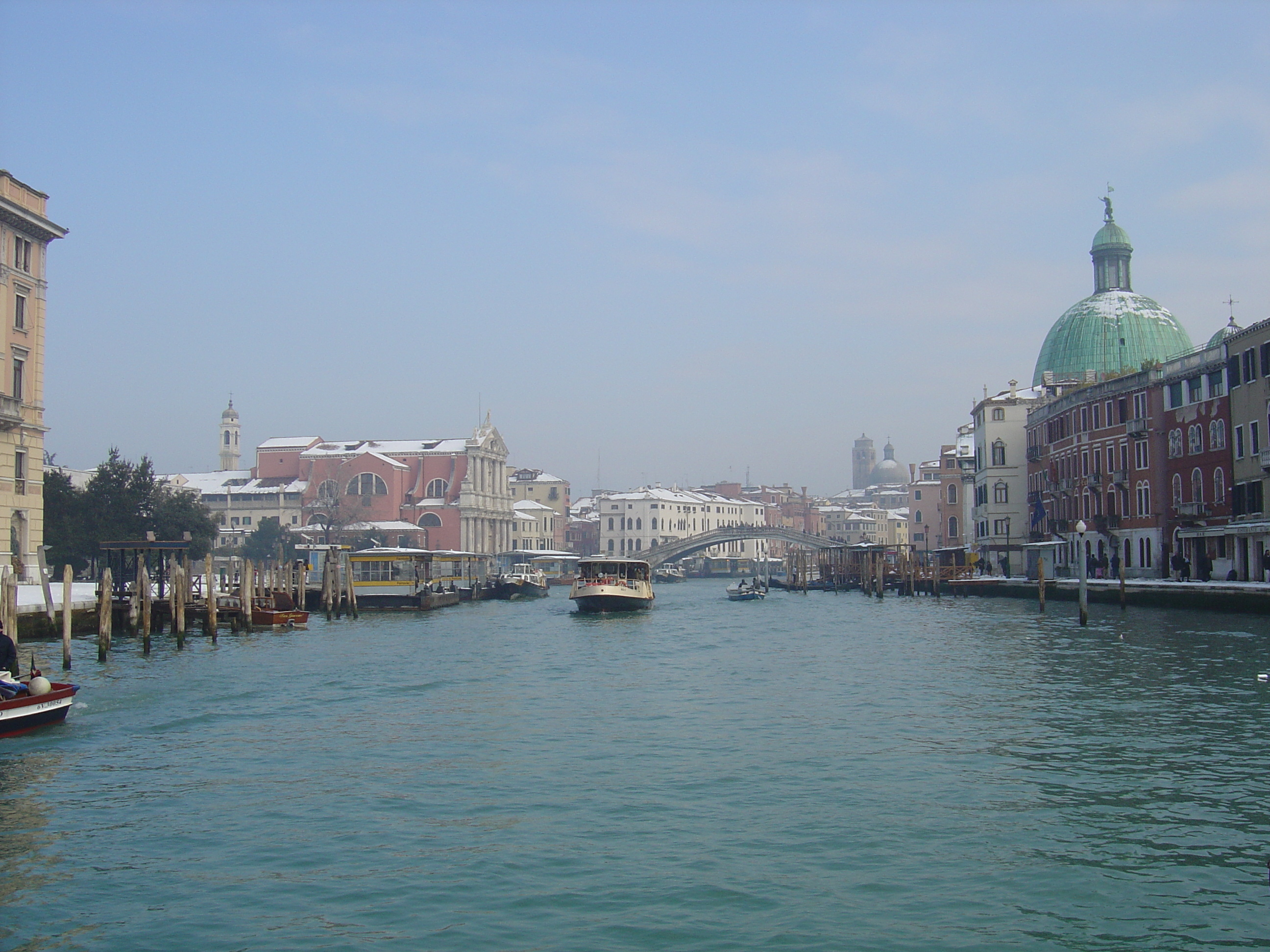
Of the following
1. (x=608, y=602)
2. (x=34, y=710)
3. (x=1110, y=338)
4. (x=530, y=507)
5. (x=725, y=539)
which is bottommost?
(x=34, y=710)

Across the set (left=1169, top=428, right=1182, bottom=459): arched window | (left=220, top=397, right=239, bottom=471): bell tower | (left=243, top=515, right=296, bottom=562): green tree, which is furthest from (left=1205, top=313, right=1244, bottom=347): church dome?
(left=220, top=397, right=239, bottom=471): bell tower

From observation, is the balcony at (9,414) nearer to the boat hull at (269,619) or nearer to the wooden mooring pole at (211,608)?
the wooden mooring pole at (211,608)

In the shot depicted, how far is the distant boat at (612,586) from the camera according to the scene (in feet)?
136

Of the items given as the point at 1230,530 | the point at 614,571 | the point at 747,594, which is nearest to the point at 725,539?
the point at 747,594

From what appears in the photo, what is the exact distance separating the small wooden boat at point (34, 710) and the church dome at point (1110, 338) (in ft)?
182

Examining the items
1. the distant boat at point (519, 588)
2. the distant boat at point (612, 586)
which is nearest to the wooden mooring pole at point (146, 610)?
the distant boat at point (612, 586)

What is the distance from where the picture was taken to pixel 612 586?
41.6 m

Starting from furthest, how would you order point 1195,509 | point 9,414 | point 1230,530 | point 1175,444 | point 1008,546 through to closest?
1. point 1008,546
2. point 1175,444
3. point 1195,509
4. point 1230,530
5. point 9,414

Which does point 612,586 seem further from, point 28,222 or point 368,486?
point 368,486

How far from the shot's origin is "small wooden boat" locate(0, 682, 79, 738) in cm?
1397

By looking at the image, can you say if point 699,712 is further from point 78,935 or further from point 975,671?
point 78,935

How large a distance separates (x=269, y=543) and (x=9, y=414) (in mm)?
58335

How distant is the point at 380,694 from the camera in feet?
60.2

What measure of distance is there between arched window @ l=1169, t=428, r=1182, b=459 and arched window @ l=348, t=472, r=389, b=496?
68067 millimetres
